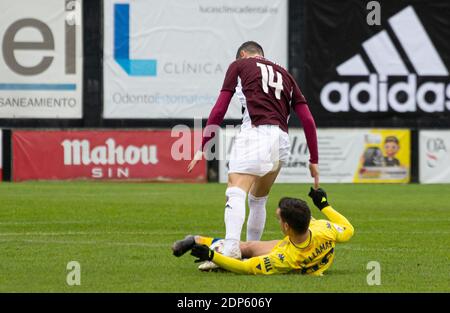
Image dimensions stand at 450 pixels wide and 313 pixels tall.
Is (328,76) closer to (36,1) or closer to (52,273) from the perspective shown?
(36,1)

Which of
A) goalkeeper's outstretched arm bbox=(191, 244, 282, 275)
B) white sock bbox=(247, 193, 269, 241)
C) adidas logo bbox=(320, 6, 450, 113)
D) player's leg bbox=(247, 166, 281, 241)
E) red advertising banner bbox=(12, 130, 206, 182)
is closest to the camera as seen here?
goalkeeper's outstretched arm bbox=(191, 244, 282, 275)

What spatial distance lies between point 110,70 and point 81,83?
90 centimetres

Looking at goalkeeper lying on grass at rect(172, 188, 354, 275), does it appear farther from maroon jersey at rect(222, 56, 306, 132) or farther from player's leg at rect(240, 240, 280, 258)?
maroon jersey at rect(222, 56, 306, 132)

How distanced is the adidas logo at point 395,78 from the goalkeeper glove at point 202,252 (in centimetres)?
2189

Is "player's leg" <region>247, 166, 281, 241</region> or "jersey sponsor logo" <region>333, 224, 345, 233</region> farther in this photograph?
"player's leg" <region>247, 166, 281, 241</region>

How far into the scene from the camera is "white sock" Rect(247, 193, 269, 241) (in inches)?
396

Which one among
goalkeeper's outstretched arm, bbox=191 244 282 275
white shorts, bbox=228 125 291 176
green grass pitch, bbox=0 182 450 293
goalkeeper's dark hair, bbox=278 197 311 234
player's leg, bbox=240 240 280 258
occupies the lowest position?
green grass pitch, bbox=0 182 450 293

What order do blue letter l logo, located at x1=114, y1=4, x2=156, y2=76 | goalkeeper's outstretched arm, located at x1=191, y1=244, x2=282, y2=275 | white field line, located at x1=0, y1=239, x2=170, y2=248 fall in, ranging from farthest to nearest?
blue letter l logo, located at x1=114, y1=4, x2=156, y2=76
white field line, located at x1=0, y1=239, x2=170, y2=248
goalkeeper's outstretched arm, located at x1=191, y1=244, x2=282, y2=275

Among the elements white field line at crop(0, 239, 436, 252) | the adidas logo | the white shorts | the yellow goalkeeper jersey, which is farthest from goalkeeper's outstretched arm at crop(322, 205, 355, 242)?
the adidas logo

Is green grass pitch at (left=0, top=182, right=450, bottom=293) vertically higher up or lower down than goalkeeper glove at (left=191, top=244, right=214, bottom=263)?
lower down

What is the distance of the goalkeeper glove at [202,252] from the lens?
8.66 meters

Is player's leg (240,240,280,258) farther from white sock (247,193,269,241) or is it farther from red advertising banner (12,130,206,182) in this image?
red advertising banner (12,130,206,182)

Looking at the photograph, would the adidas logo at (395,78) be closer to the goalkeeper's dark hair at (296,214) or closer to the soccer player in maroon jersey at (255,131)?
the soccer player in maroon jersey at (255,131)

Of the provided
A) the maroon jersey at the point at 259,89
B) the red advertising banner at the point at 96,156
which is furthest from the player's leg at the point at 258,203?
the red advertising banner at the point at 96,156
